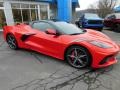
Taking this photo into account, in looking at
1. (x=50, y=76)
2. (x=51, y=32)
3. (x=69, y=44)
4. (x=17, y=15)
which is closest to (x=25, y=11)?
(x=17, y=15)

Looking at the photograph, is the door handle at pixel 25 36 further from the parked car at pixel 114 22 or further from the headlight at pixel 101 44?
the parked car at pixel 114 22

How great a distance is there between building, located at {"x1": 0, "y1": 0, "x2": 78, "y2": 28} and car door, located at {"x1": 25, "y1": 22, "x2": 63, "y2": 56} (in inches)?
343

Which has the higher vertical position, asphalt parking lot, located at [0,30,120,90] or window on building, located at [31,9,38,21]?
window on building, located at [31,9,38,21]

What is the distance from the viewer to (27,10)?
15289 mm

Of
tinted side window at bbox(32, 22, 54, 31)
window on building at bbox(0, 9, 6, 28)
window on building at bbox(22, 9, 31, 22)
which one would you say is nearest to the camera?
tinted side window at bbox(32, 22, 54, 31)

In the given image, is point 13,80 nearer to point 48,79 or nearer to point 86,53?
point 48,79

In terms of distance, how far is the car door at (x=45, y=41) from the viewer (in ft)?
16.2

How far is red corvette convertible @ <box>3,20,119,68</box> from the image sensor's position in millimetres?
4309

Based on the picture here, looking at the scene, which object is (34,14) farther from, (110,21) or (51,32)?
(51,32)

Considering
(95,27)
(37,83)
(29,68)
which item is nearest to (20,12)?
(95,27)

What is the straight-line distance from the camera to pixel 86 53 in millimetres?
4371

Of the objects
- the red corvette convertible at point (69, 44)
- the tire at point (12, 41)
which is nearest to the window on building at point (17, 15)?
the tire at point (12, 41)

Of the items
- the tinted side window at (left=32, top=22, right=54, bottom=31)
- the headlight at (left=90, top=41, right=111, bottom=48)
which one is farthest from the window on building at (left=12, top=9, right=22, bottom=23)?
the headlight at (left=90, top=41, right=111, bottom=48)

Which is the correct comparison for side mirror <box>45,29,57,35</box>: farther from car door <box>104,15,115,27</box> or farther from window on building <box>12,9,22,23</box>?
window on building <box>12,9,22,23</box>
